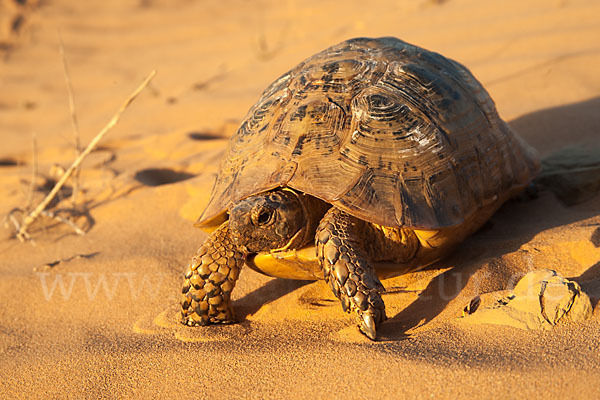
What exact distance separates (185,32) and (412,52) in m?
10.7

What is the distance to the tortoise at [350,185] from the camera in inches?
99.3

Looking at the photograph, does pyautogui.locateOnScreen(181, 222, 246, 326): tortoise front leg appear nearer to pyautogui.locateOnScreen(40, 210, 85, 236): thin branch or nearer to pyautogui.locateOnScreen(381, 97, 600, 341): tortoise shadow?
pyautogui.locateOnScreen(381, 97, 600, 341): tortoise shadow

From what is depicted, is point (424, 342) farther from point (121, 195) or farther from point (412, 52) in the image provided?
point (121, 195)

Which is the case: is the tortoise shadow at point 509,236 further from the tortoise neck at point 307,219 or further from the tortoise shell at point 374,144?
the tortoise neck at point 307,219

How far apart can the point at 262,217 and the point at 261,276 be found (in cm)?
81

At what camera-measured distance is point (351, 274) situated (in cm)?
236

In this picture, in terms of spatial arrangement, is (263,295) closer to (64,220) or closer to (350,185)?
(350,185)

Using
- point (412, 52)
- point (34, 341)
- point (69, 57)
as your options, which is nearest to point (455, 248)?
point (412, 52)

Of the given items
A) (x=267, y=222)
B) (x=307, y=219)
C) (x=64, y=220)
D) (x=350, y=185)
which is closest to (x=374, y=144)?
(x=350, y=185)

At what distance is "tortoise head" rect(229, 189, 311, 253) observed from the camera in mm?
2516

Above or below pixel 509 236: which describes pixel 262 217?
above

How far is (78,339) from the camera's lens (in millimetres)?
2754

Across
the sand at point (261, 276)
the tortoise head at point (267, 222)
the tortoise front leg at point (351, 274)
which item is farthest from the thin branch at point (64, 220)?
the tortoise front leg at point (351, 274)

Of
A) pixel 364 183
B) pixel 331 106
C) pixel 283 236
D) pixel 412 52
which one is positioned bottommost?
pixel 283 236
